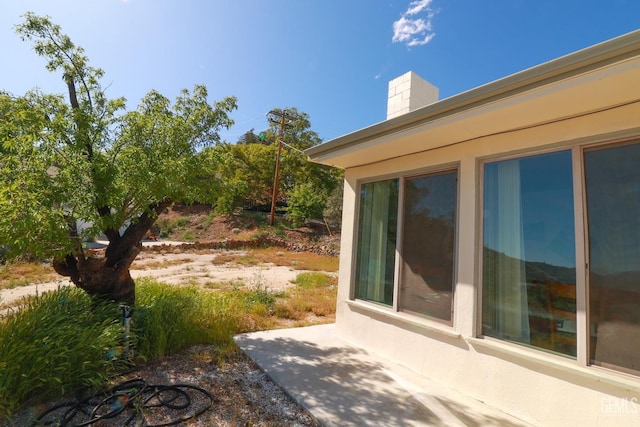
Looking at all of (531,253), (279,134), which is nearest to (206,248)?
(279,134)

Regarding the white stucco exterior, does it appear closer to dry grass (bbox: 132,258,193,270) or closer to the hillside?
dry grass (bbox: 132,258,193,270)

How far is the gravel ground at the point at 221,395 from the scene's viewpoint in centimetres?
249

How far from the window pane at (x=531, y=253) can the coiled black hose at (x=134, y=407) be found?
2893 millimetres

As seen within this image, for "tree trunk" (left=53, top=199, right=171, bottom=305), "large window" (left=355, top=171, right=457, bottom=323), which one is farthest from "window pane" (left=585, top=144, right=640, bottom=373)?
"tree trunk" (left=53, top=199, right=171, bottom=305)

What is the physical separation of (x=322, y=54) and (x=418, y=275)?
25.9ft

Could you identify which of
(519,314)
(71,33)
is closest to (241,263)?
(71,33)

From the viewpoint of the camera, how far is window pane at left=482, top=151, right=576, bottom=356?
250 centimetres

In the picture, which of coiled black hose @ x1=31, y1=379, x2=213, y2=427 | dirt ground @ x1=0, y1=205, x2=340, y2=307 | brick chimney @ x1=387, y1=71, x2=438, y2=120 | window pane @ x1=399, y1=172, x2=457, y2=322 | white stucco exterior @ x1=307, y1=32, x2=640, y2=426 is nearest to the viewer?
white stucco exterior @ x1=307, y1=32, x2=640, y2=426

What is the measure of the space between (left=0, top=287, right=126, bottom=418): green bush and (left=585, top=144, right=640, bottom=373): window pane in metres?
4.38

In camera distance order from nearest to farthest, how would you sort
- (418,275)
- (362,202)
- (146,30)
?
1. (418,275)
2. (362,202)
3. (146,30)

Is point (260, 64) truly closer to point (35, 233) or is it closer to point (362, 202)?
point (362, 202)

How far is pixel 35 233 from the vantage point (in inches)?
111

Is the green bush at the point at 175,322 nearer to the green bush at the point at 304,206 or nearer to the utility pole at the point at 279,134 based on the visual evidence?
the utility pole at the point at 279,134

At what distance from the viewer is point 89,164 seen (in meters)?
3.40
